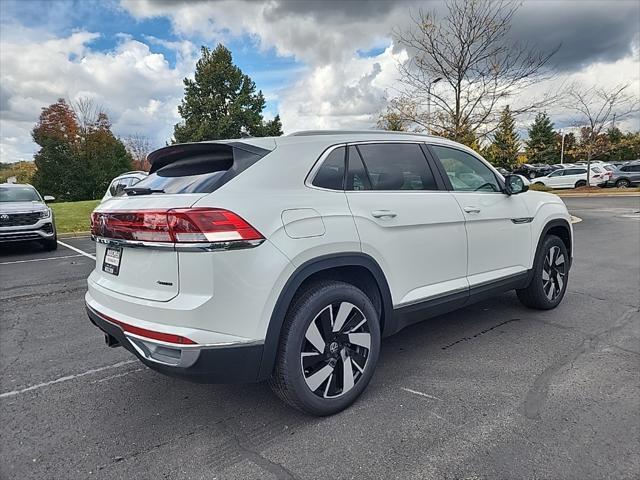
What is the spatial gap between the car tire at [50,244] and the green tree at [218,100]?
98.7 ft

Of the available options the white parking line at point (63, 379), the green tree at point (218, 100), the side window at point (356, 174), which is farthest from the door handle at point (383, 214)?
the green tree at point (218, 100)

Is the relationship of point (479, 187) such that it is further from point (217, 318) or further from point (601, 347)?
point (217, 318)

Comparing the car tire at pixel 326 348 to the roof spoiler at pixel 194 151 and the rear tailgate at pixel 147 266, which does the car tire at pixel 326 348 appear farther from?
the roof spoiler at pixel 194 151

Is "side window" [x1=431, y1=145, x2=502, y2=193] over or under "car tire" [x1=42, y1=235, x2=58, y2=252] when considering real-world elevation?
over

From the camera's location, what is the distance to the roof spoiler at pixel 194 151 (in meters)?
2.68

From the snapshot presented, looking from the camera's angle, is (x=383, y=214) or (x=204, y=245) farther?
(x=383, y=214)

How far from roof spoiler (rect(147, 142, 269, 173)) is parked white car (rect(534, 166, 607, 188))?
3133 centimetres

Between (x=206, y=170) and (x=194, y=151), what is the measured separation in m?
0.31

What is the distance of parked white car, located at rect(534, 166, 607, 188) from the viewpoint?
92.4ft

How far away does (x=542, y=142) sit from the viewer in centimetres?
5278

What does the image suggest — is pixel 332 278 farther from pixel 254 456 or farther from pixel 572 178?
pixel 572 178

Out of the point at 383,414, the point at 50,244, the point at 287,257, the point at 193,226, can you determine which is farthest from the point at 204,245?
the point at 50,244

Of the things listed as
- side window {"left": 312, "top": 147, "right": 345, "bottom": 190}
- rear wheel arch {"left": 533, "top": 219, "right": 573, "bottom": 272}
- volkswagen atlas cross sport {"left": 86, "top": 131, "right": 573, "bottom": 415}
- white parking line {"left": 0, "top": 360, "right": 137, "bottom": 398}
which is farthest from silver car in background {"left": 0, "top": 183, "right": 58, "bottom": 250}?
rear wheel arch {"left": 533, "top": 219, "right": 573, "bottom": 272}

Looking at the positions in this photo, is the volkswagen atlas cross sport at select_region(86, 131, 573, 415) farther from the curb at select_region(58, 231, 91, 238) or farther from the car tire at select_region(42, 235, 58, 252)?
the curb at select_region(58, 231, 91, 238)
